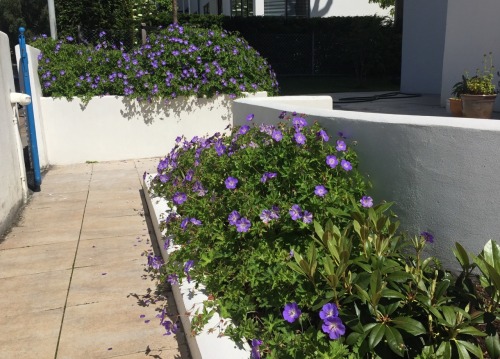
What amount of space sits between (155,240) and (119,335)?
1508mm

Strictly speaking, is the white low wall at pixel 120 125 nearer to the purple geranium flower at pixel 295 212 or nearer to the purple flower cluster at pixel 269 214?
the purple flower cluster at pixel 269 214

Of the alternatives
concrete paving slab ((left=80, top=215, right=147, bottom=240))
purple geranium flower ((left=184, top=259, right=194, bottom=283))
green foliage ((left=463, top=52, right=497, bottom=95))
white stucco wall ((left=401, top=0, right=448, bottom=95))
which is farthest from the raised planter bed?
white stucco wall ((left=401, top=0, right=448, bottom=95))

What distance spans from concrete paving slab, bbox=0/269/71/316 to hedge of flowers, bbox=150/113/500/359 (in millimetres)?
664

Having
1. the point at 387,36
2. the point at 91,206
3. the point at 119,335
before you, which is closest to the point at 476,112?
the point at 91,206

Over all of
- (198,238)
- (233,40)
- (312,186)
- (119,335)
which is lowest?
(119,335)

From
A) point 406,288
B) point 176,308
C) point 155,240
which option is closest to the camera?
point 406,288

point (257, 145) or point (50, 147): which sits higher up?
point (257, 145)

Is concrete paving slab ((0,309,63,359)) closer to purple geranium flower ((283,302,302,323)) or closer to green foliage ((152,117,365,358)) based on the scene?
green foliage ((152,117,365,358))

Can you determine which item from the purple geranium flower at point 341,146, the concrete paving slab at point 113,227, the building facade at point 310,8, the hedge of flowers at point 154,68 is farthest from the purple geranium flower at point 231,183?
the building facade at point 310,8

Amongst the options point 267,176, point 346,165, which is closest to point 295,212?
point 267,176

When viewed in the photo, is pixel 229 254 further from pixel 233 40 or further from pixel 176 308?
pixel 233 40

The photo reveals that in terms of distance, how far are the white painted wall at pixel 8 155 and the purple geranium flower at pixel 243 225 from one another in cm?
265

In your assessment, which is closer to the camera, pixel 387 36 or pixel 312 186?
pixel 312 186

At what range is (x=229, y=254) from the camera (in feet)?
9.26
